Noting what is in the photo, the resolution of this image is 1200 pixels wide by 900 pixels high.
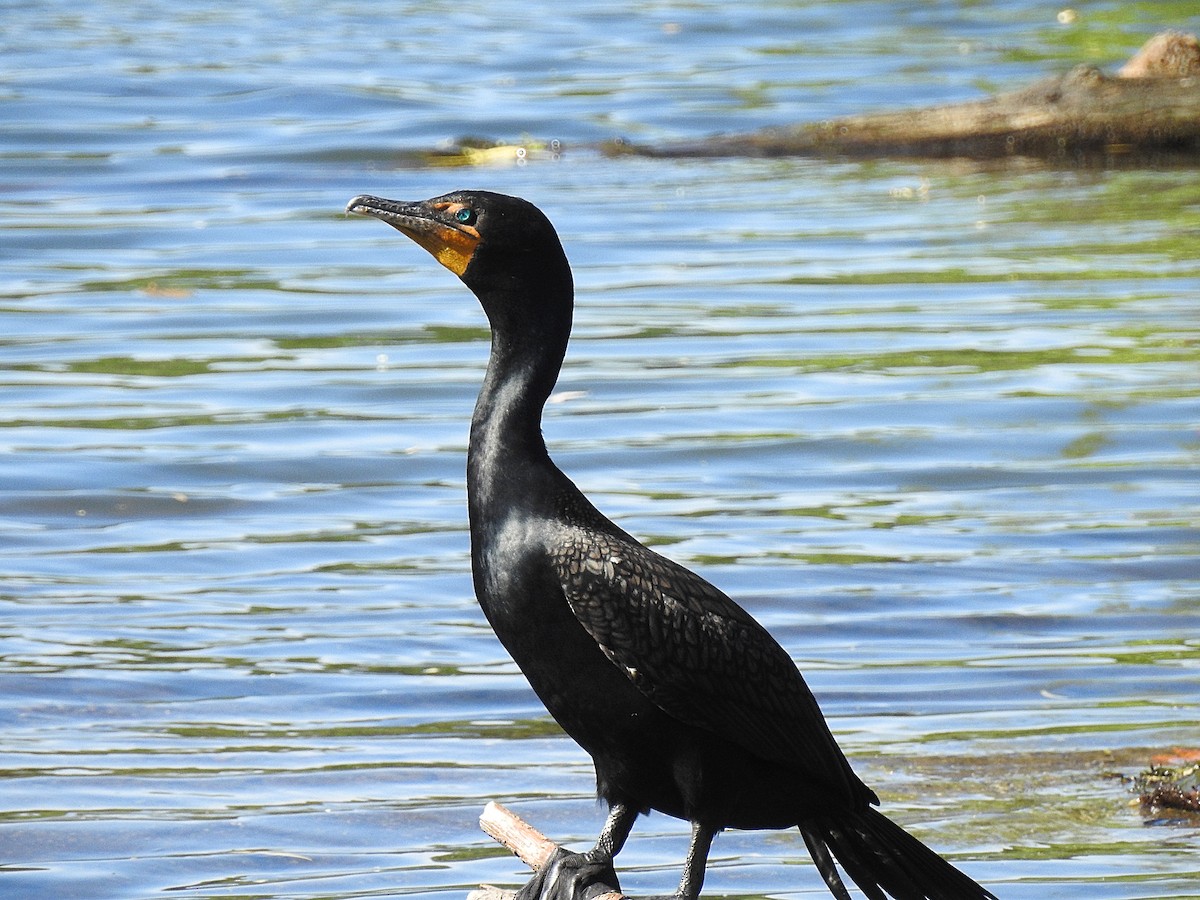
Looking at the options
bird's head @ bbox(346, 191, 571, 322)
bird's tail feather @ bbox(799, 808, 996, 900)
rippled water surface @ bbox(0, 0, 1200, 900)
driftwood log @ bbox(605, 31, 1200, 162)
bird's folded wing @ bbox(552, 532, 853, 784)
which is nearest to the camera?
bird's folded wing @ bbox(552, 532, 853, 784)

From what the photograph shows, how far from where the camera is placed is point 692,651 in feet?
13.3

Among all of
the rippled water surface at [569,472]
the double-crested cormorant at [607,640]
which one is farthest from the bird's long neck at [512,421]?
the rippled water surface at [569,472]

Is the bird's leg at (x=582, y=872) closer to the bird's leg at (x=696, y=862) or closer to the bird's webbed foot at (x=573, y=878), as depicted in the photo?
the bird's webbed foot at (x=573, y=878)

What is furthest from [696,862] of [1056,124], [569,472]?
[1056,124]

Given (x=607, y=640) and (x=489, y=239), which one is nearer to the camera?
(x=607, y=640)

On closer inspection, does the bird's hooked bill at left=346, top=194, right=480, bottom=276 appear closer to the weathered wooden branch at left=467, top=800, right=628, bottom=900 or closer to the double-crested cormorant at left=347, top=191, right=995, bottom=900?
the double-crested cormorant at left=347, top=191, right=995, bottom=900

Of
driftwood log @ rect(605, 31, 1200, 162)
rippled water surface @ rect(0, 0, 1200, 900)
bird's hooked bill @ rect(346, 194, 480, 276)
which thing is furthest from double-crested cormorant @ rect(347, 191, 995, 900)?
driftwood log @ rect(605, 31, 1200, 162)

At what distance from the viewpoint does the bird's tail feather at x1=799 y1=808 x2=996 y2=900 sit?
4.24 m

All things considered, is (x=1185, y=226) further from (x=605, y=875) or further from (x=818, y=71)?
(x=605, y=875)

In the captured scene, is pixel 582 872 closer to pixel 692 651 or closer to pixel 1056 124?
pixel 692 651

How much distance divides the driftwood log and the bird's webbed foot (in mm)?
12720

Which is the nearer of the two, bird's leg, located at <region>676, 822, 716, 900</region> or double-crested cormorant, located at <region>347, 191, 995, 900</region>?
double-crested cormorant, located at <region>347, 191, 995, 900</region>

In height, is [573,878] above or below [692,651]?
below

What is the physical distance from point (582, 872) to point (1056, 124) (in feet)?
43.0
